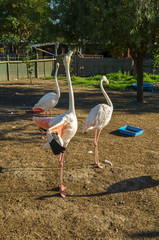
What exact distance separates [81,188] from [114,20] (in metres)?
7.39

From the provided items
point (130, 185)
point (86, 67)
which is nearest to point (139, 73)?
point (130, 185)

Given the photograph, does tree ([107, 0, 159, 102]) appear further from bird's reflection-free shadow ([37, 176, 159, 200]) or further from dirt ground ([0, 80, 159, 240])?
bird's reflection-free shadow ([37, 176, 159, 200])

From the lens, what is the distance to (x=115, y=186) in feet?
16.1

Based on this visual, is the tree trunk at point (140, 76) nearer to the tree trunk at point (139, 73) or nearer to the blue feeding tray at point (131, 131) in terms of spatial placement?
the tree trunk at point (139, 73)

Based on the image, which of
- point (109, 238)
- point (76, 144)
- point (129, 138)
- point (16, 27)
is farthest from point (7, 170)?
point (16, 27)

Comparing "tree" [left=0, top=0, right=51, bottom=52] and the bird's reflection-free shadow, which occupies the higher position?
"tree" [left=0, top=0, right=51, bottom=52]

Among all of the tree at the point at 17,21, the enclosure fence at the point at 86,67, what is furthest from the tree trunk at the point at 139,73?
the tree at the point at 17,21

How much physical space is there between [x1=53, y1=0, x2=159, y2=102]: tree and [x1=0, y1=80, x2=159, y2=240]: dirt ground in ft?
13.8

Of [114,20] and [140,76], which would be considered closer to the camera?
[114,20]

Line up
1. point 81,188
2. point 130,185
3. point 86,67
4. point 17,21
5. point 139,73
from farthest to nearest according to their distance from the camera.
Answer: point 17,21 < point 86,67 < point 139,73 < point 130,185 < point 81,188

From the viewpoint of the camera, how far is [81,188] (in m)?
4.84

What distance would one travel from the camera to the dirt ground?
3.73 metres

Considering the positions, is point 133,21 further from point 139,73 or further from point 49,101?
point 49,101

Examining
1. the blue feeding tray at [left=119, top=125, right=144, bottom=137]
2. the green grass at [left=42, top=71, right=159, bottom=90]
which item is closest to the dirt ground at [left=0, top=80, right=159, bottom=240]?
the blue feeding tray at [left=119, top=125, right=144, bottom=137]
